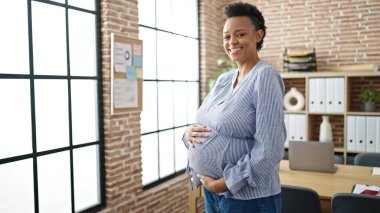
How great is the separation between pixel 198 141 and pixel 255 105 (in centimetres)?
29

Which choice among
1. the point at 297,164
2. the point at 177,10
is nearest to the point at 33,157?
the point at 297,164

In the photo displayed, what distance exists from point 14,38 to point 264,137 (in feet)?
6.35

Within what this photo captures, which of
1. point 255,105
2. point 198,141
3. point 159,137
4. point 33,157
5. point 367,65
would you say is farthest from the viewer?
point 367,65

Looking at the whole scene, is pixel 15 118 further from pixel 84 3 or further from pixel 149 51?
pixel 149 51

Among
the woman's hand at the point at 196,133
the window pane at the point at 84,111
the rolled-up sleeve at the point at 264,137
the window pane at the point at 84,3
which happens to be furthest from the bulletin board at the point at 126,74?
the rolled-up sleeve at the point at 264,137

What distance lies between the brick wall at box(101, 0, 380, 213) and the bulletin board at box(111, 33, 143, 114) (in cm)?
6

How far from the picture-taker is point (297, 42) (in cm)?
505

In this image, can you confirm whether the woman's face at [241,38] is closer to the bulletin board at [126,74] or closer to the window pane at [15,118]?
the window pane at [15,118]

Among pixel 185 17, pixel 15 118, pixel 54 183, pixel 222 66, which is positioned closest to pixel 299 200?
pixel 54 183

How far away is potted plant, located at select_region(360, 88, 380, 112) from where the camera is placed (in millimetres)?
4434

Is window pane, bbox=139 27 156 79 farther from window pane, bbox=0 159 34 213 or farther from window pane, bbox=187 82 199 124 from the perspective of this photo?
window pane, bbox=0 159 34 213

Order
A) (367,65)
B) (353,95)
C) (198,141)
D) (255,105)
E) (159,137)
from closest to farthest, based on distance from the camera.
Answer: (255,105), (198,141), (159,137), (367,65), (353,95)

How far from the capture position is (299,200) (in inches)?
92.0

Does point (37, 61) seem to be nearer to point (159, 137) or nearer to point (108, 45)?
point (108, 45)
